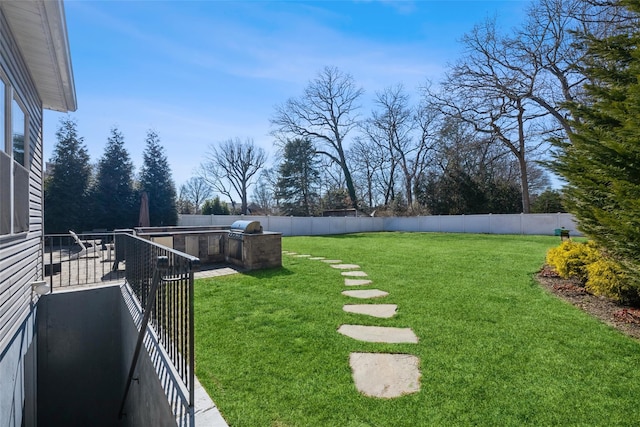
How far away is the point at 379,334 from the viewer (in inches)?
132

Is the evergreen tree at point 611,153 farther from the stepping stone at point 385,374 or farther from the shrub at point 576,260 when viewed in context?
the stepping stone at point 385,374

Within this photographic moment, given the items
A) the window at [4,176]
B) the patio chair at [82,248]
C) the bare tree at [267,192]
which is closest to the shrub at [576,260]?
the window at [4,176]

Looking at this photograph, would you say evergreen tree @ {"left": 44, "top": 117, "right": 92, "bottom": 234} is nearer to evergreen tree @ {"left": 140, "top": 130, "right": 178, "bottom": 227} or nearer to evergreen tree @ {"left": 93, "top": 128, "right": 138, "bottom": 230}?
evergreen tree @ {"left": 93, "top": 128, "right": 138, "bottom": 230}

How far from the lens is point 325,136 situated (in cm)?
2567

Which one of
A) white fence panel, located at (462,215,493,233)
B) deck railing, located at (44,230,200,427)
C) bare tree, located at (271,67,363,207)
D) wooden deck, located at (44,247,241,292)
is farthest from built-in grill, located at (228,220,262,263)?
bare tree, located at (271,67,363,207)

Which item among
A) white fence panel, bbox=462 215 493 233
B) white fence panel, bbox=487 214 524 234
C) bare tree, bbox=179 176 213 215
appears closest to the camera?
white fence panel, bbox=487 214 524 234

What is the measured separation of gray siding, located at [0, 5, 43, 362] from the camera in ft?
9.88

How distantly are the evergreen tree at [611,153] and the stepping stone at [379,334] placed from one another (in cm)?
202

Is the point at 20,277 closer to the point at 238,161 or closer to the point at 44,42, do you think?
the point at 44,42

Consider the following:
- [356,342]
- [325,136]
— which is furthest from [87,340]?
[325,136]

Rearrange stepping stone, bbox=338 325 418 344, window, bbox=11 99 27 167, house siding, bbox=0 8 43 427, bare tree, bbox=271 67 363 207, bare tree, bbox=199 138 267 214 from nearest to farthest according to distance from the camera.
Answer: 1. house siding, bbox=0 8 43 427
2. stepping stone, bbox=338 325 418 344
3. window, bbox=11 99 27 167
4. bare tree, bbox=271 67 363 207
5. bare tree, bbox=199 138 267 214

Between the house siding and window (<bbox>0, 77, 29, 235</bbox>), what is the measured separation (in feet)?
0.25

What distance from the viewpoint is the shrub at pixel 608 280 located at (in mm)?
4141

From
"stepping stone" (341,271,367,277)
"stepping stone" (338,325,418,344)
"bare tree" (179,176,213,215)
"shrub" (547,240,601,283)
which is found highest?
"bare tree" (179,176,213,215)
